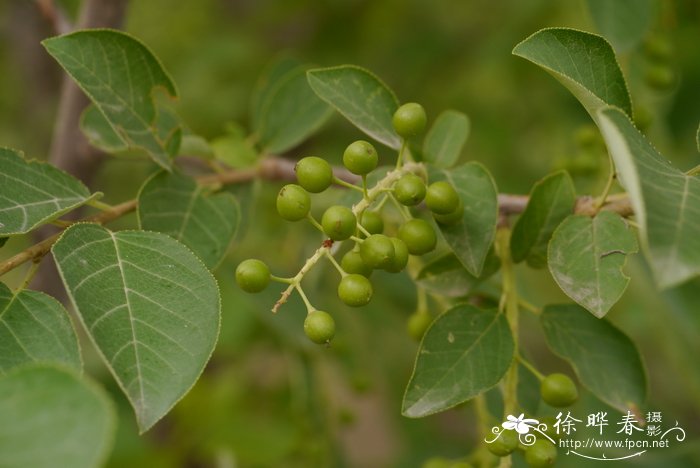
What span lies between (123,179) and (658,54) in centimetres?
243

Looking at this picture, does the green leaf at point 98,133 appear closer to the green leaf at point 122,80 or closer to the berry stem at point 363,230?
the green leaf at point 122,80

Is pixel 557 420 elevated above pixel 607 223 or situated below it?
below

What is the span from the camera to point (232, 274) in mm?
1843

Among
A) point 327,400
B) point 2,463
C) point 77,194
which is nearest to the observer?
point 2,463

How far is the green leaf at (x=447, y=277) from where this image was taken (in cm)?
118

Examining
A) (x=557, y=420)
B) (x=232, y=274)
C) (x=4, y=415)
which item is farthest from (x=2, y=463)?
(x=232, y=274)

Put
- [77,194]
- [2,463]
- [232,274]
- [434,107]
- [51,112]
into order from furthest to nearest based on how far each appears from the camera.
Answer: [51,112]
[434,107]
[232,274]
[77,194]
[2,463]

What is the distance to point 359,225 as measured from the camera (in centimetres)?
100

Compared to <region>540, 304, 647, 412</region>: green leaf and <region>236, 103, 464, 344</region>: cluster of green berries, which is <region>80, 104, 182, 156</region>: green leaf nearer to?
<region>236, 103, 464, 344</region>: cluster of green berries

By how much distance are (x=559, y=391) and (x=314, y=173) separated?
0.47 metres

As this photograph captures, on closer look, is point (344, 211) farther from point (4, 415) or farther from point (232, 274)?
point (232, 274)

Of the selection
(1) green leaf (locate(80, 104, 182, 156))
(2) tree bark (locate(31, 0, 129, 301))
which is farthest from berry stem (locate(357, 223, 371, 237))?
(2) tree bark (locate(31, 0, 129, 301))

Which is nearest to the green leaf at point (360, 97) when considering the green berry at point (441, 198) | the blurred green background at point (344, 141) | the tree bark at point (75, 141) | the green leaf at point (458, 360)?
the green berry at point (441, 198)

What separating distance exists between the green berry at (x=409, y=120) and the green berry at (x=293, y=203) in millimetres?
188
